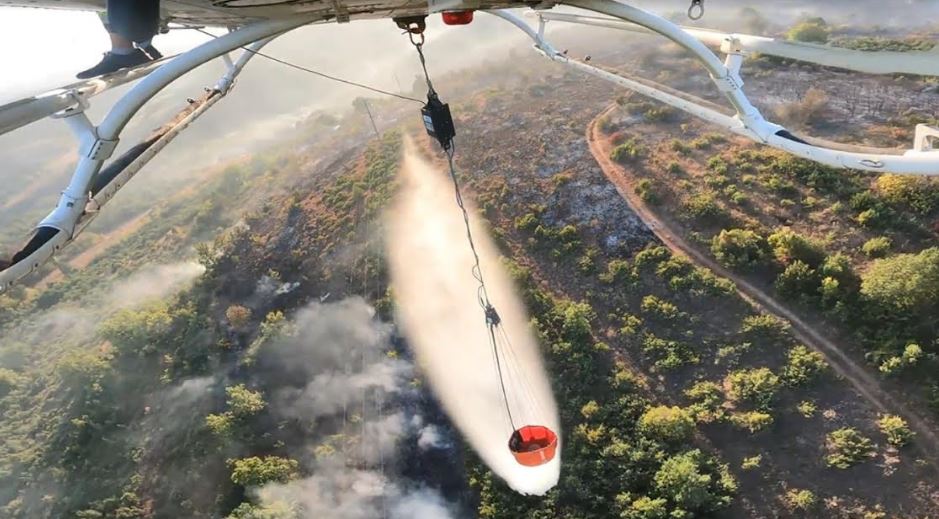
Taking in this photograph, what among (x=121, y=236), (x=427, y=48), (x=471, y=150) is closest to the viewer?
(x=471, y=150)

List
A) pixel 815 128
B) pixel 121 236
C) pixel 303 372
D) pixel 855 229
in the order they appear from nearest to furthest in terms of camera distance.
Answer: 1. pixel 855 229
2. pixel 303 372
3. pixel 815 128
4. pixel 121 236

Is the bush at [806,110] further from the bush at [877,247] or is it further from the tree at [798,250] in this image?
the tree at [798,250]

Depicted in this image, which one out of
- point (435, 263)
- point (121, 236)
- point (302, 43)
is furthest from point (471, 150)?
point (302, 43)

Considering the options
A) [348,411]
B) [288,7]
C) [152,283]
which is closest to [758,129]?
[288,7]

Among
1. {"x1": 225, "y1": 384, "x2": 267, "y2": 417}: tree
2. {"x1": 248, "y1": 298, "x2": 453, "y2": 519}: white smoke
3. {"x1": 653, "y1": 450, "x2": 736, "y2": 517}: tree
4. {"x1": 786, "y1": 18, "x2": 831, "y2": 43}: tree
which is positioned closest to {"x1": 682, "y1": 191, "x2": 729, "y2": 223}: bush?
{"x1": 653, "y1": 450, "x2": 736, "y2": 517}: tree

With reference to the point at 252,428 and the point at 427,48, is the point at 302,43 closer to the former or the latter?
the point at 427,48

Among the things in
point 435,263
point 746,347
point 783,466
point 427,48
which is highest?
point 427,48

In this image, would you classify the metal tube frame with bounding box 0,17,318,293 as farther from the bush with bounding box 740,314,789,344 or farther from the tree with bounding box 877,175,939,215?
the tree with bounding box 877,175,939,215

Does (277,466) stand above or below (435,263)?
below
